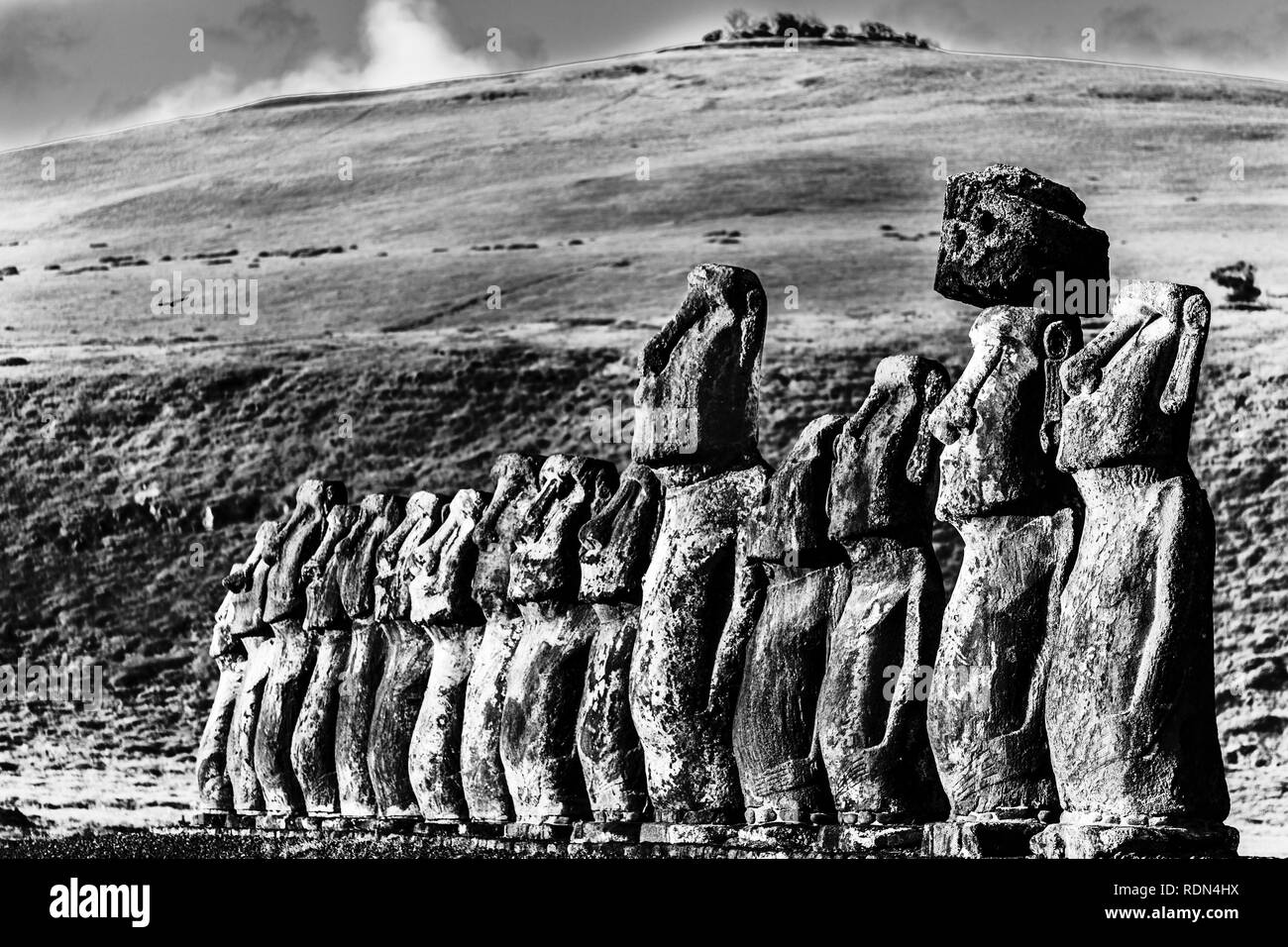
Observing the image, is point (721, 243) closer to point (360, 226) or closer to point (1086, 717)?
point (360, 226)

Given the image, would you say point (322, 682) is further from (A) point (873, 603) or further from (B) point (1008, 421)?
(B) point (1008, 421)

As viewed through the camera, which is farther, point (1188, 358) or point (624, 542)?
point (624, 542)

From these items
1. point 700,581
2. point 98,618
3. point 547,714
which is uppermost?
point 700,581

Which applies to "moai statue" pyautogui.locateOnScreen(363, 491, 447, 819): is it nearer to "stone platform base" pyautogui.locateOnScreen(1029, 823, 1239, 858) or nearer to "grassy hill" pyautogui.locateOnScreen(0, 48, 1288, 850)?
"stone platform base" pyautogui.locateOnScreen(1029, 823, 1239, 858)

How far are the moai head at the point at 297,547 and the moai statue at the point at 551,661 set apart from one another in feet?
11.6

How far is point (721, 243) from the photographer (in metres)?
46.8

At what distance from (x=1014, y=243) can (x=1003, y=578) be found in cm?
164

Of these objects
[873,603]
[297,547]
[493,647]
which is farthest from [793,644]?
[297,547]

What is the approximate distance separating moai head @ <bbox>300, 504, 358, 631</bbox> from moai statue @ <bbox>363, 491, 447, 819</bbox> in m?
0.41

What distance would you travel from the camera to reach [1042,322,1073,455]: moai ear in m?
10.2

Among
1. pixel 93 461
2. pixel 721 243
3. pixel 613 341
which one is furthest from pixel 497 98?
pixel 93 461

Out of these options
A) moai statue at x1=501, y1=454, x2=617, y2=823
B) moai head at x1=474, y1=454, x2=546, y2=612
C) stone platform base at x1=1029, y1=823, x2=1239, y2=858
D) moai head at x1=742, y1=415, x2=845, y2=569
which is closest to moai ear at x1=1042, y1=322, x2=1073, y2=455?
moai head at x1=742, y1=415, x2=845, y2=569

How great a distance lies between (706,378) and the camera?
1229 centimetres
